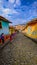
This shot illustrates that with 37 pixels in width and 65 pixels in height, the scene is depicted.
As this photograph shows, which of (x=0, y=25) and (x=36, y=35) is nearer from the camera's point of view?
(x=0, y=25)

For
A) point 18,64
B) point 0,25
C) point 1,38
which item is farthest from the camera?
point 0,25

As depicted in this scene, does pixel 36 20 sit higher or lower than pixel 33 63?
higher

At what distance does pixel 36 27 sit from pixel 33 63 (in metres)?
7.95

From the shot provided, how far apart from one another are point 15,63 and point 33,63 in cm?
60

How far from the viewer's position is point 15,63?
5457mm

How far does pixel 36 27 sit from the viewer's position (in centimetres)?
1318

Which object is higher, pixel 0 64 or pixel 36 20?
pixel 36 20

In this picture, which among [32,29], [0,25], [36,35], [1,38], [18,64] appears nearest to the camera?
[18,64]

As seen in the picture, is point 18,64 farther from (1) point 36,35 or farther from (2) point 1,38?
(1) point 36,35

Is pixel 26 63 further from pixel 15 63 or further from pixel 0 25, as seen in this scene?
pixel 0 25

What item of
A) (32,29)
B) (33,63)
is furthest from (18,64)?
(32,29)

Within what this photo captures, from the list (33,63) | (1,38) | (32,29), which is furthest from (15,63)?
(32,29)

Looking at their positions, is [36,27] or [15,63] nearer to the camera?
[15,63]

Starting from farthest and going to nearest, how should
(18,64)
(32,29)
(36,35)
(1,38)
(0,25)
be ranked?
(32,29)
(36,35)
(0,25)
(1,38)
(18,64)
